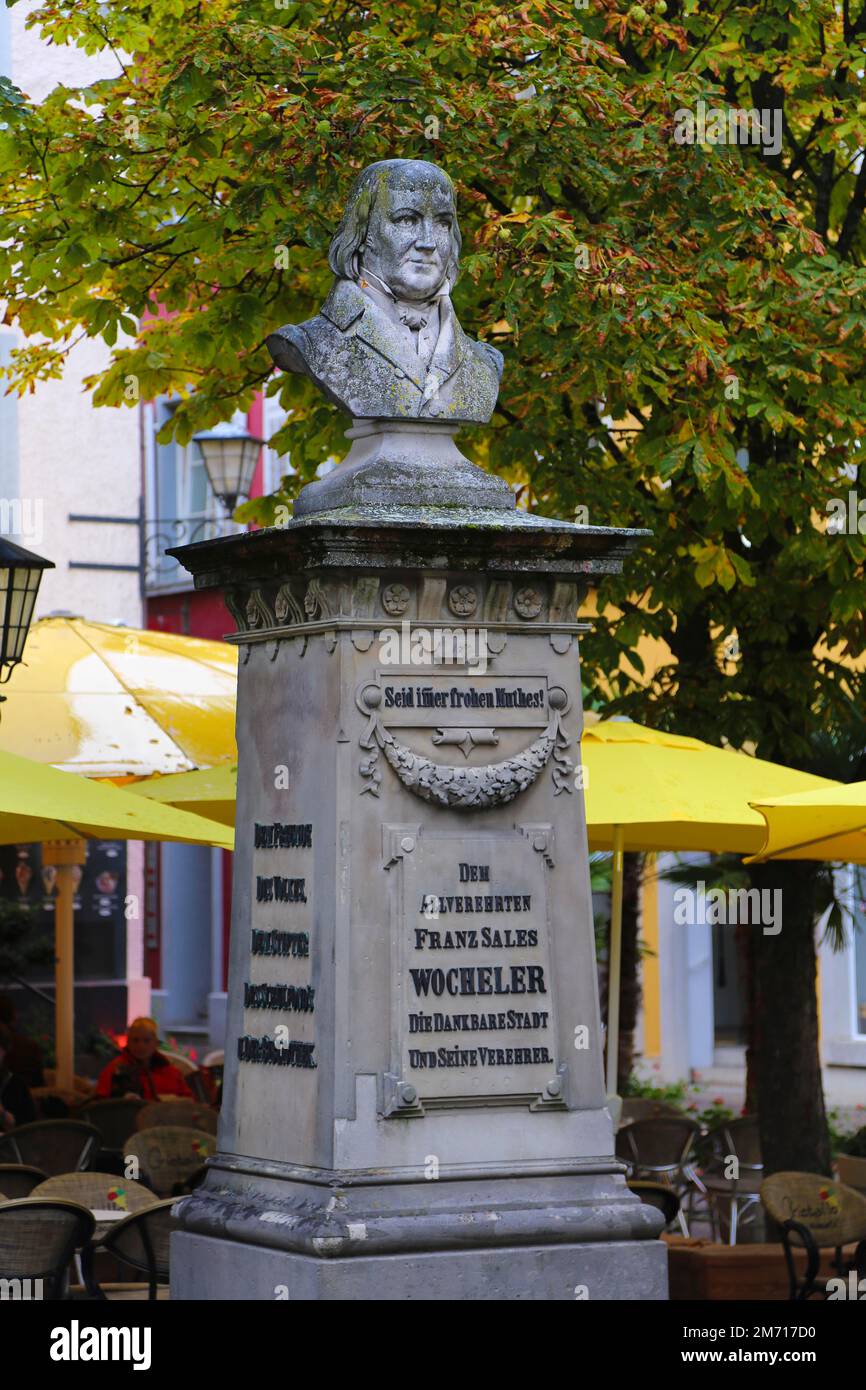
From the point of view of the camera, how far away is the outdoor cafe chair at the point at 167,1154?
12.2 meters

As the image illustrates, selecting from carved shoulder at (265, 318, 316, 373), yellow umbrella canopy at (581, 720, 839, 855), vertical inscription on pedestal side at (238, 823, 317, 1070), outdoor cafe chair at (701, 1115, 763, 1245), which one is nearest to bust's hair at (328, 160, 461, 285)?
carved shoulder at (265, 318, 316, 373)

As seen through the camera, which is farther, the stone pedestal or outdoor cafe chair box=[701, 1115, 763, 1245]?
outdoor cafe chair box=[701, 1115, 763, 1245]

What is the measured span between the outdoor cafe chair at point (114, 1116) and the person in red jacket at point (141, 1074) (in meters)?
1.02

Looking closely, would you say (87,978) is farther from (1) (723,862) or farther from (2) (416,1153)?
(2) (416,1153)

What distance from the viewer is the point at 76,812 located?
10969 millimetres

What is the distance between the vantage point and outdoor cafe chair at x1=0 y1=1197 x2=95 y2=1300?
9375 millimetres

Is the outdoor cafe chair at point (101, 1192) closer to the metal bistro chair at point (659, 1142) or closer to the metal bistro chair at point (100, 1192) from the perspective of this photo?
the metal bistro chair at point (100, 1192)

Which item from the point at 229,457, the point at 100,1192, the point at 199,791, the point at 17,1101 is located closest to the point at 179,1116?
the point at 17,1101

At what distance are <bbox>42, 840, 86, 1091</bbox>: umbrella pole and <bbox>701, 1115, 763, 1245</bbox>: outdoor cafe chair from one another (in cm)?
427

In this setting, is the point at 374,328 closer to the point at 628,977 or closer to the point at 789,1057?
the point at 789,1057

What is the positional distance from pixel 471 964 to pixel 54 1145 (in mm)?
5906

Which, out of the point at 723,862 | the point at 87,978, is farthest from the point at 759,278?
the point at 87,978

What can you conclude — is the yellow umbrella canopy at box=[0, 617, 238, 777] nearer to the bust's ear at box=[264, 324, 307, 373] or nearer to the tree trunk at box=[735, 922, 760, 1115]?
the tree trunk at box=[735, 922, 760, 1115]
